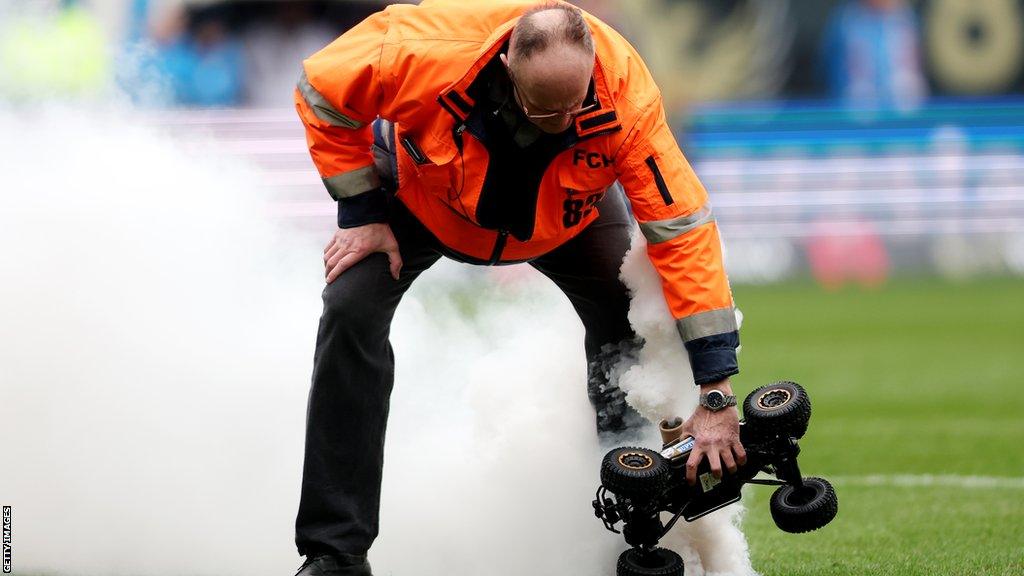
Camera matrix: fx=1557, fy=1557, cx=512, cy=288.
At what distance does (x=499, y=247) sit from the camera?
502cm

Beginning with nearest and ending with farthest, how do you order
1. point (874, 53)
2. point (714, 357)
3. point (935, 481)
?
point (714, 357), point (935, 481), point (874, 53)

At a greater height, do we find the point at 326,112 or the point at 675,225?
the point at 326,112

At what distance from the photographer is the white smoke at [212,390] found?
17.9 feet

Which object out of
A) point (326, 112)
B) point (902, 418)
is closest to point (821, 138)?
point (902, 418)

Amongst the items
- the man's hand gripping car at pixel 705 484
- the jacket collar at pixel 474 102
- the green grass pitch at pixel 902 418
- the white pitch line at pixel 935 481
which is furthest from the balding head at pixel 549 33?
the white pitch line at pixel 935 481

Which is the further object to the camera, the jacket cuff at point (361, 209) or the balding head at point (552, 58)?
the jacket cuff at point (361, 209)

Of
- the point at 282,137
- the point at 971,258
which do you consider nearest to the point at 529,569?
the point at 282,137

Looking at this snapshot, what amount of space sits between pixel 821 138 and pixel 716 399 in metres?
15.2

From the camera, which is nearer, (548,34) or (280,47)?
(548,34)

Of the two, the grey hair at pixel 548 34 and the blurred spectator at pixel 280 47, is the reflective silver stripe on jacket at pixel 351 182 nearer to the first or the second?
the grey hair at pixel 548 34

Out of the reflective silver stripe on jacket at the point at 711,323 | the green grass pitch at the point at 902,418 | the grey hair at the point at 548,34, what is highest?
the grey hair at the point at 548,34

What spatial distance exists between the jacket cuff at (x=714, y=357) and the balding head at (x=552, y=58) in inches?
31.3

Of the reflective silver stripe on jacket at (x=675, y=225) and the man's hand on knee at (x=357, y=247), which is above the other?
the man's hand on knee at (x=357, y=247)

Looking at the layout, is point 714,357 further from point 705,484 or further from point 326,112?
point 326,112
